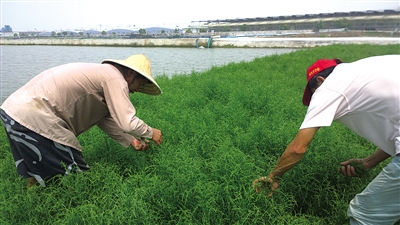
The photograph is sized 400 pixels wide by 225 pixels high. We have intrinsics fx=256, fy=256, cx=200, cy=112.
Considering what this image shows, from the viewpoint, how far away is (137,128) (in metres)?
2.08

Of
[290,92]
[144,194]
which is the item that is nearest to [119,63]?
[144,194]

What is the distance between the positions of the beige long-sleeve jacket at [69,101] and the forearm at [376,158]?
192 centimetres

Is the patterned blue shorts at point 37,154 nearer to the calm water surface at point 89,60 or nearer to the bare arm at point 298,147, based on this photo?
the bare arm at point 298,147

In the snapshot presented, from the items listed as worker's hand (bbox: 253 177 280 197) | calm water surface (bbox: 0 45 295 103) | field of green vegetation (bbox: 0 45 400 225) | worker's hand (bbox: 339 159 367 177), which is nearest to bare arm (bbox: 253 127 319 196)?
worker's hand (bbox: 253 177 280 197)

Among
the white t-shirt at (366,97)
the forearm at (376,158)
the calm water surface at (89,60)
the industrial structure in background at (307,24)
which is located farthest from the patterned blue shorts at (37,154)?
the industrial structure in background at (307,24)

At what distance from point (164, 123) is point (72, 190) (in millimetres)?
1544

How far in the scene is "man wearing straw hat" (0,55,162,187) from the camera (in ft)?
6.57

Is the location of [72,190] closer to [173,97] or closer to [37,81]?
[37,81]

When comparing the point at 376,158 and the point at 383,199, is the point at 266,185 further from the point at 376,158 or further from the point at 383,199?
the point at 376,158

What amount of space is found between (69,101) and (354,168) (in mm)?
2556

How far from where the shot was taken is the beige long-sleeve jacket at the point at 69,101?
2002mm

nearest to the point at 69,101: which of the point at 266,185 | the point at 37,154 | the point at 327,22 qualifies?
the point at 37,154

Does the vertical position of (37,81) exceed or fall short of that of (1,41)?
it falls short

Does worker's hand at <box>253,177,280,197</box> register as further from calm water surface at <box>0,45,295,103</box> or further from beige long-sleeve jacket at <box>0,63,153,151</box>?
calm water surface at <box>0,45,295,103</box>
